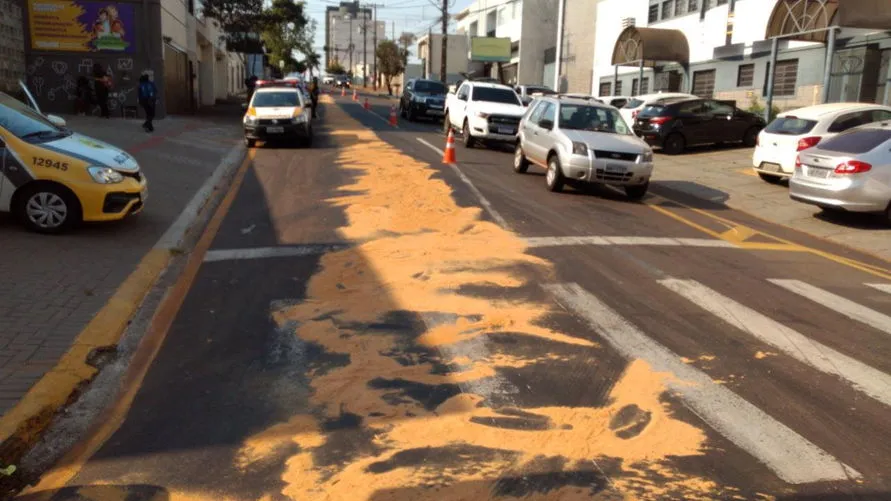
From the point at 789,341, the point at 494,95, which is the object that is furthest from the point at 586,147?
the point at 494,95

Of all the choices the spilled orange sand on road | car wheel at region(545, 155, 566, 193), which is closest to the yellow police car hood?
the spilled orange sand on road

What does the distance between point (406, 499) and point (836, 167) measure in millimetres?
10505

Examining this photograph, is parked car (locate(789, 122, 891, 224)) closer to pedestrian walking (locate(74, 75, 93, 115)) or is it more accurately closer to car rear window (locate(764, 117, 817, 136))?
car rear window (locate(764, 117, 817, 136))

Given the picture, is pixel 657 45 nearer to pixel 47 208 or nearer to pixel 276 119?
pixel 276 119

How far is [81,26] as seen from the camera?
80.6 feet

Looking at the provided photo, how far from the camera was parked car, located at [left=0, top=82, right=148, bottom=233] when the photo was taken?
8531 mm

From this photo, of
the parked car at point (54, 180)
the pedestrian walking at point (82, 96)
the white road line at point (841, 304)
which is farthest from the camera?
the pedestrian walking at point (82, 96)

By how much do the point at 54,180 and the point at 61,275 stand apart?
1.90m

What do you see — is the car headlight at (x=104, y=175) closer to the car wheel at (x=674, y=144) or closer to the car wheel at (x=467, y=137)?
the car wheel at (x=467, y=137)

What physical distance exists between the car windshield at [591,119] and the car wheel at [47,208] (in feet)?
29.0

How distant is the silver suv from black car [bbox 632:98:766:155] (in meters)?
7.74

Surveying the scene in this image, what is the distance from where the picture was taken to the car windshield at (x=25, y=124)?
8797 millimetres

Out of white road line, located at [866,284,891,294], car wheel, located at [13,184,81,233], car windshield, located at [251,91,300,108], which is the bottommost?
white road line, located at [866,284,891,294]

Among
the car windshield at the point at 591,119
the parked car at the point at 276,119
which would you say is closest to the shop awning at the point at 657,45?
the parked car at the point at 276,119
